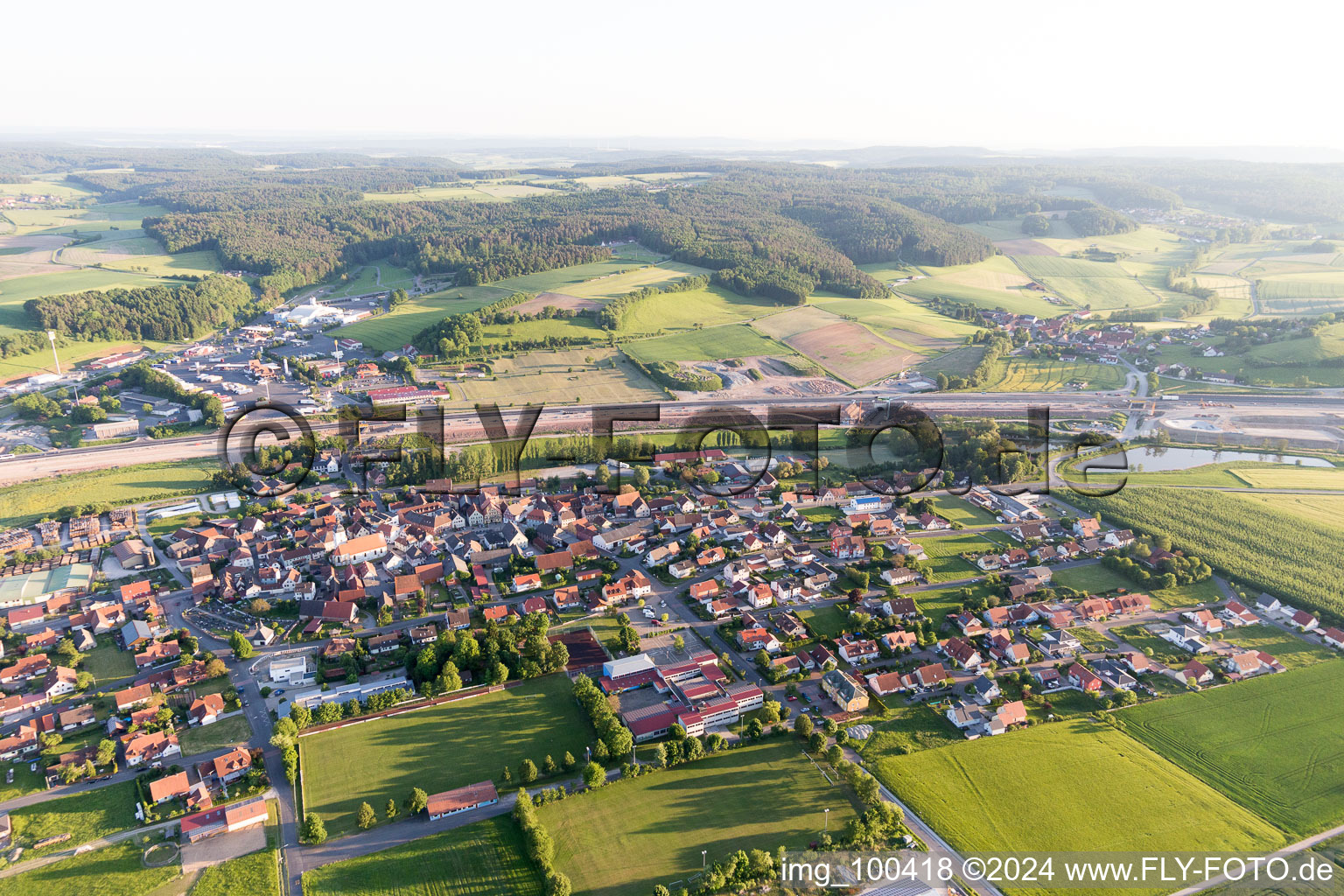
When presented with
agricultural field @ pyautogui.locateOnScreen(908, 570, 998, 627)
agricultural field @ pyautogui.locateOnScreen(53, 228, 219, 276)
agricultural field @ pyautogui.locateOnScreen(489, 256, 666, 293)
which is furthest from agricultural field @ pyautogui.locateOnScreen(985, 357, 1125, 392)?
agricultural field @ pyautogui.locateOnScreen(53, 228, 219, 276)

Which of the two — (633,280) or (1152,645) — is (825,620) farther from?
(633,280)

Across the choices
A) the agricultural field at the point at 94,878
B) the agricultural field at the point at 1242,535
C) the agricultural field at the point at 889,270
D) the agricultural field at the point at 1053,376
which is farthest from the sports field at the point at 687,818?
the agricultural field at the point at 889,270

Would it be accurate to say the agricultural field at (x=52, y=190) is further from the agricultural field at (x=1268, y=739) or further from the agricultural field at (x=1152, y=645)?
the agricultural field at (x=1268, y=739)

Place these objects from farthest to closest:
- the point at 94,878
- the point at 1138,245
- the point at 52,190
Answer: the point at 52,190, the point at 1138,245, the point at 94,878

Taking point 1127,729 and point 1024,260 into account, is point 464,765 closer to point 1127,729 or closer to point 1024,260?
point 1127,729

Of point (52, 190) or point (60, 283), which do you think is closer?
point (60, 283)

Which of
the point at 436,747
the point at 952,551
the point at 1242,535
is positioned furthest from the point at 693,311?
the point at 436,747
